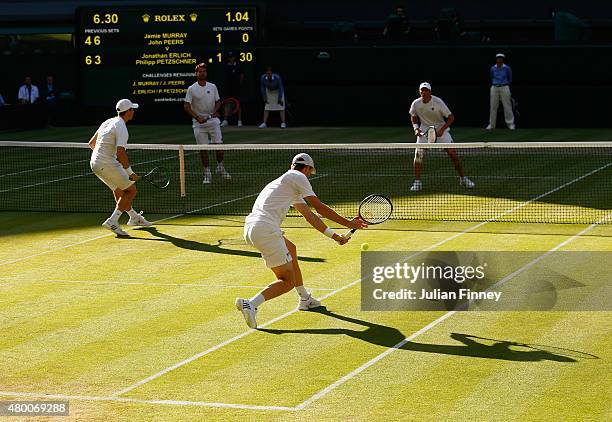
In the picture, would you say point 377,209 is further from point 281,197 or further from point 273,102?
point 273,102

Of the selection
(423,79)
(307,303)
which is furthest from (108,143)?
(423,79)

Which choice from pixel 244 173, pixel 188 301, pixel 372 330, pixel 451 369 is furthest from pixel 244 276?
pixel 244 173

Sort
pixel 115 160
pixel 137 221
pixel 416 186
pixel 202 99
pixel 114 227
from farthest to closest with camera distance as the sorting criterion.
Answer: pixel 202 99
pixel 416 186
pixel 137 221
pixel 115 160
pixel 114 227

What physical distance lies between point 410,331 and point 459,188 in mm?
11254

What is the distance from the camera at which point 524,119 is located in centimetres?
3634

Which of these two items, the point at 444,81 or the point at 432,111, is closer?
the point at 432,111

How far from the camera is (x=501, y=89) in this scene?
115ft

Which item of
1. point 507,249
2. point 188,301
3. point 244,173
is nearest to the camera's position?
point 188,301

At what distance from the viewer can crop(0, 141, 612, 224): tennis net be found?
2145 centimetres

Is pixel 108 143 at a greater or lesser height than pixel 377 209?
greater

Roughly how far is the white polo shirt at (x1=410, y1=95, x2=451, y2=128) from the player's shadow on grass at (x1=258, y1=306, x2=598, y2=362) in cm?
1043

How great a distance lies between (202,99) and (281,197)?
1224 centimetres

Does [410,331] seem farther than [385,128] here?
No

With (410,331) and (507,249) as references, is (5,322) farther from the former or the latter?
(507,249)
